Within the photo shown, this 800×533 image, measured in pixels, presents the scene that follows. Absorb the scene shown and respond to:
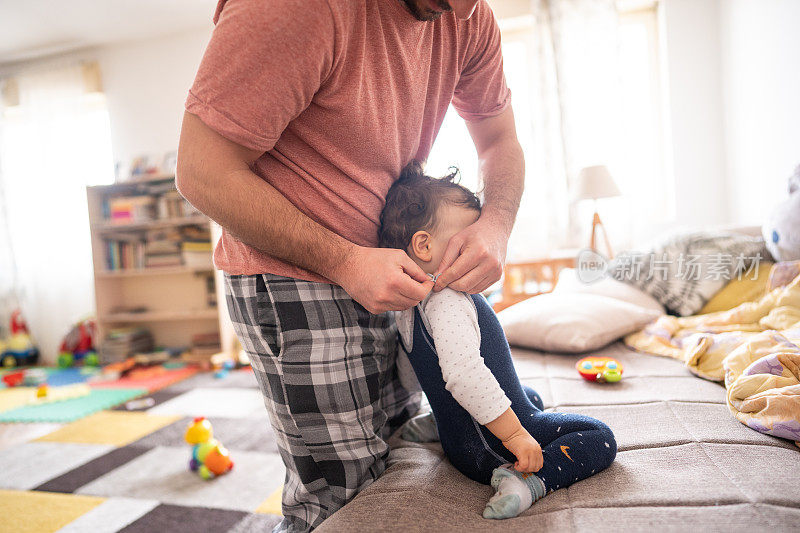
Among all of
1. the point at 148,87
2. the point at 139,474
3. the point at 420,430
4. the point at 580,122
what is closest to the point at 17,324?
the point at 148,87

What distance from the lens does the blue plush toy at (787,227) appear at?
175 centimetres

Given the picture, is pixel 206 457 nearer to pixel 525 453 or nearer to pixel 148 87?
pixel 525 453

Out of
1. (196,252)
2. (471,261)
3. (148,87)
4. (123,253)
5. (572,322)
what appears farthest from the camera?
(148,87)

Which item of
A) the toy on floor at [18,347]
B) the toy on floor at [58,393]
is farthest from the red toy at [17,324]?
the toy on floor at [58,393]

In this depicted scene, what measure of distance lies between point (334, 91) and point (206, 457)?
1552 mm

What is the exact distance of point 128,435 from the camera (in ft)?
7.90

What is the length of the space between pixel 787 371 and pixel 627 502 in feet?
1.91

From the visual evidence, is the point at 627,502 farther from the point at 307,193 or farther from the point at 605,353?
the point at 605,353

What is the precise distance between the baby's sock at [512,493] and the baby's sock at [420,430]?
0.94 feet

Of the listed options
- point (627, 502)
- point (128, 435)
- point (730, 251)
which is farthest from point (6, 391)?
point (730, 251)

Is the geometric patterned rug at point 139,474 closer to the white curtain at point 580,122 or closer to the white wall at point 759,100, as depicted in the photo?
the white curtain at point 580,122

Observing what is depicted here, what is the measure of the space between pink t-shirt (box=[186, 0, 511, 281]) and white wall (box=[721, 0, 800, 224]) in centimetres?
191

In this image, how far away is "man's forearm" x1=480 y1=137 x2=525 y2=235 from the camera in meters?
1.06

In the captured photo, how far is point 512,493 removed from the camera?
2.54ft
